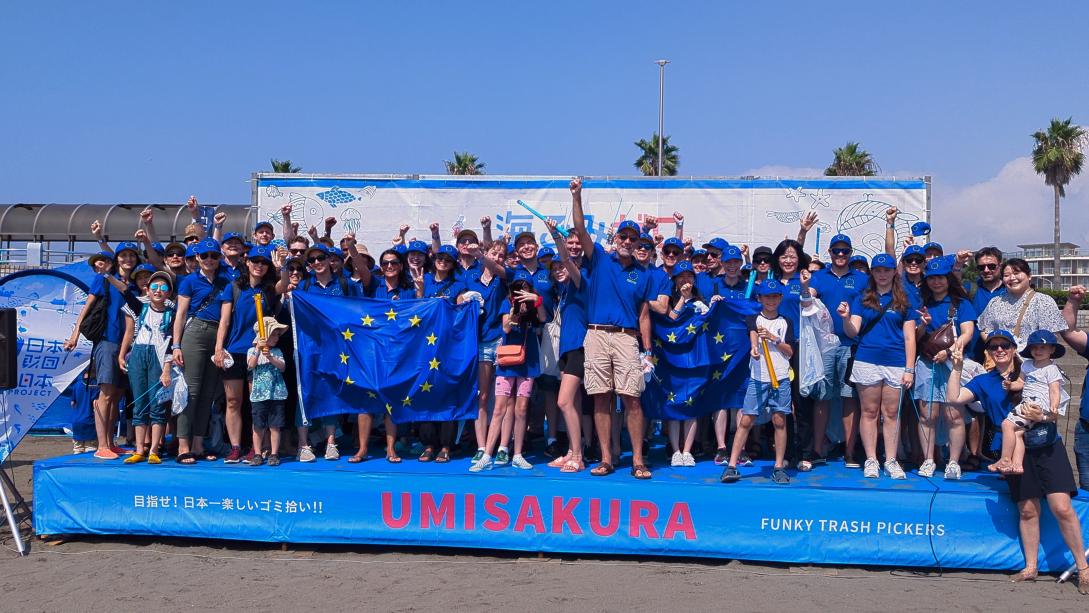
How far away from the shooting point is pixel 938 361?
5.87 meters

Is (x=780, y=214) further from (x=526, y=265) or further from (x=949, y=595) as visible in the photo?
(x=949, y=595)

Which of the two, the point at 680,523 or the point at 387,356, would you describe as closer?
the point at 680,523

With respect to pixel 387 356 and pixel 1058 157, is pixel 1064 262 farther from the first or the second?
pixel 387 356

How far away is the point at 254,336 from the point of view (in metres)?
6.28

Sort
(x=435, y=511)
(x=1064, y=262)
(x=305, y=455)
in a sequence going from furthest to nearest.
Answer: (x=1064, y=262), (x=305, y=455), (x=435, y=511)

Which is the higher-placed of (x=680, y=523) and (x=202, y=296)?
(x=202, y=296)

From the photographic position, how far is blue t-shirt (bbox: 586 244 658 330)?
5812 millimetres

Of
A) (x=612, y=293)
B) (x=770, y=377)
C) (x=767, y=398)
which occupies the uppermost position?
(x=612, y=293)

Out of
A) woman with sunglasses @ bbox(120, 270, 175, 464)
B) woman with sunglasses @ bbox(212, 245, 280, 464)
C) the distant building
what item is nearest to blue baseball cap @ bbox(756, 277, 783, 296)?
woman with sunglasses @ bbox(212, 245, 280, 464)

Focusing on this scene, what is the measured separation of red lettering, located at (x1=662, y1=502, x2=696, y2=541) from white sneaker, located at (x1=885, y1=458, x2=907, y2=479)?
151cm

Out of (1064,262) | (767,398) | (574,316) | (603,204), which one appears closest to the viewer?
(767,398)

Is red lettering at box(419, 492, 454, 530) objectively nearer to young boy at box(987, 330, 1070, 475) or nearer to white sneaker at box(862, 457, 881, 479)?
white sneaker at box(862, 457, 881, 479)

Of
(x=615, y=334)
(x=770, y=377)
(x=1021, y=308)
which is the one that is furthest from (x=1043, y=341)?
(x=615, y=334)

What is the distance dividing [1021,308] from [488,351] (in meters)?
3.86
